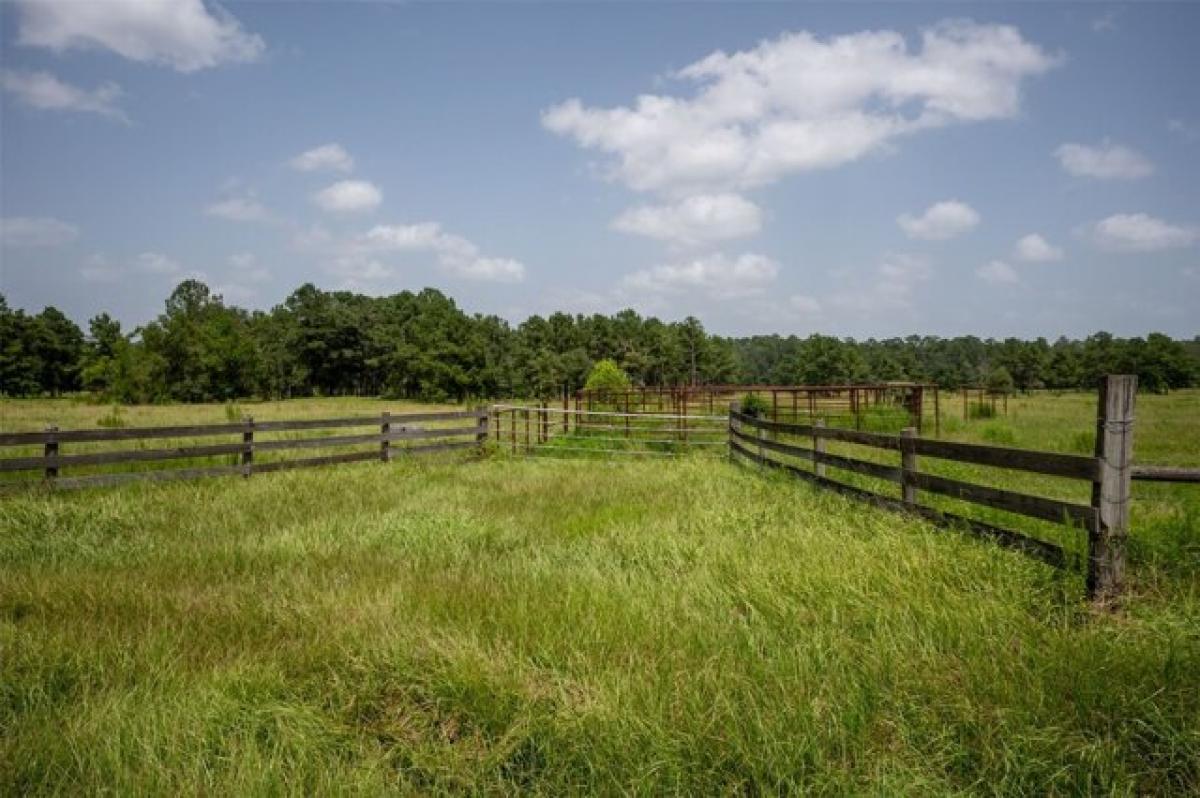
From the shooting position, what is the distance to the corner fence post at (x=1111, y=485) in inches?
164

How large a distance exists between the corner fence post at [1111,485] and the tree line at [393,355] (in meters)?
46.3

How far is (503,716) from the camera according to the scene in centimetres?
326

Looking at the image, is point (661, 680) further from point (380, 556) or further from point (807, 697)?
point (380, 556)

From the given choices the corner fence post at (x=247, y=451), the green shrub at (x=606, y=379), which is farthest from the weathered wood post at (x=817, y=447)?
the green shrub at (x=606, y=379)

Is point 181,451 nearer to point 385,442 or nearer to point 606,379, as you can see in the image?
point 385,442

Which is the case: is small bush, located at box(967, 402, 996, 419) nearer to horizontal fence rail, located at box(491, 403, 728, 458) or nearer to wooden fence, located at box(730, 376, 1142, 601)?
horizontal fence rail, located at box(491, 403, 728, 458)

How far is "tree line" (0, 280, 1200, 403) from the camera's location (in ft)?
212

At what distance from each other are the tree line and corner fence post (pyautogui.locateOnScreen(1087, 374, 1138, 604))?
152 ft

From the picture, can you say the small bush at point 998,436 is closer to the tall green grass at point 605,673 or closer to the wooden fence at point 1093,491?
the wooden fence at point 1093,491

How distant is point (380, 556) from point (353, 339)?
310 feet

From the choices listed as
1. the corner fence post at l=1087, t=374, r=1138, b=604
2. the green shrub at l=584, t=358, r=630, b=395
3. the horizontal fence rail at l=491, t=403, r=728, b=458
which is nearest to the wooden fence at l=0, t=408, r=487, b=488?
the horizontal fence rail at l=491, t=403, r=728, b=458

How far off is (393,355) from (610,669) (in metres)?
87.5

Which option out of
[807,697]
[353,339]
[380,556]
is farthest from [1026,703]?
[353,339]

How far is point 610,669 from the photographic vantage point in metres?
3.49
